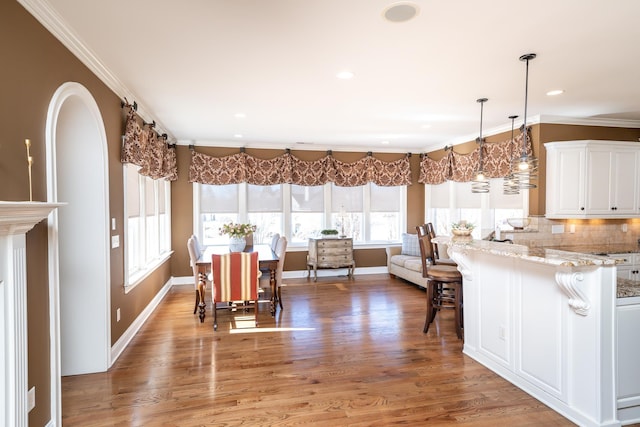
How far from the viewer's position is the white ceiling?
7.22 ft

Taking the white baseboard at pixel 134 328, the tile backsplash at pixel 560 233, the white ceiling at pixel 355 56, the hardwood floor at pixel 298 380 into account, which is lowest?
the hardwood floor at pixel 298 380

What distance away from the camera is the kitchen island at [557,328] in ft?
7.49

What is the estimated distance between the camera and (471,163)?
20.2 ft

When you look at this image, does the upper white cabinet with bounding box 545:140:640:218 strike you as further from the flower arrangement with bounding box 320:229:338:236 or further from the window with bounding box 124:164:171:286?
the window with bounding box 124:164:171:286

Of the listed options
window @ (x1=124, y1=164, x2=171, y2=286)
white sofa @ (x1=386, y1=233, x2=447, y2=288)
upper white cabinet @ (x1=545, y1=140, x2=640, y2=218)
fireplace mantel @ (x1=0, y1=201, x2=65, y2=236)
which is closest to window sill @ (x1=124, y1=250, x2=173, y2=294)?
window @ (x1=124, y1=164, x2=171, y2=286)

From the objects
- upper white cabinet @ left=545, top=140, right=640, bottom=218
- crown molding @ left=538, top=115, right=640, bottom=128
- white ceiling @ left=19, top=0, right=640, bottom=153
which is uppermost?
white ceiling @ left=19, top=0, right=640, bottom=153

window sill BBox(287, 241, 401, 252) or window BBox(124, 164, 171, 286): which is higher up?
window BBox(124, 164, 171, 286)

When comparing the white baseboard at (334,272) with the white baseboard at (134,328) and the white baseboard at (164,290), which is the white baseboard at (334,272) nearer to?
the white baseboard at (164,290)

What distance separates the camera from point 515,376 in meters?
2.95

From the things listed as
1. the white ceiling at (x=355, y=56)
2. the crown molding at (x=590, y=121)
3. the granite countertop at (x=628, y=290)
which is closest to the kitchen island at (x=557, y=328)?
the granite countertop at (x=628, y=290)

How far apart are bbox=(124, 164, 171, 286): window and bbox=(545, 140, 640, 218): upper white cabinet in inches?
211

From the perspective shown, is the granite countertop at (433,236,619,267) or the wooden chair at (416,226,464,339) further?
the wooden chair at (416,226,464,339)

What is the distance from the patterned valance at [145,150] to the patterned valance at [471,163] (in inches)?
163

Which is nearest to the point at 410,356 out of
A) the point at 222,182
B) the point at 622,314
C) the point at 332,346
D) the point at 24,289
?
the point at 332,346
